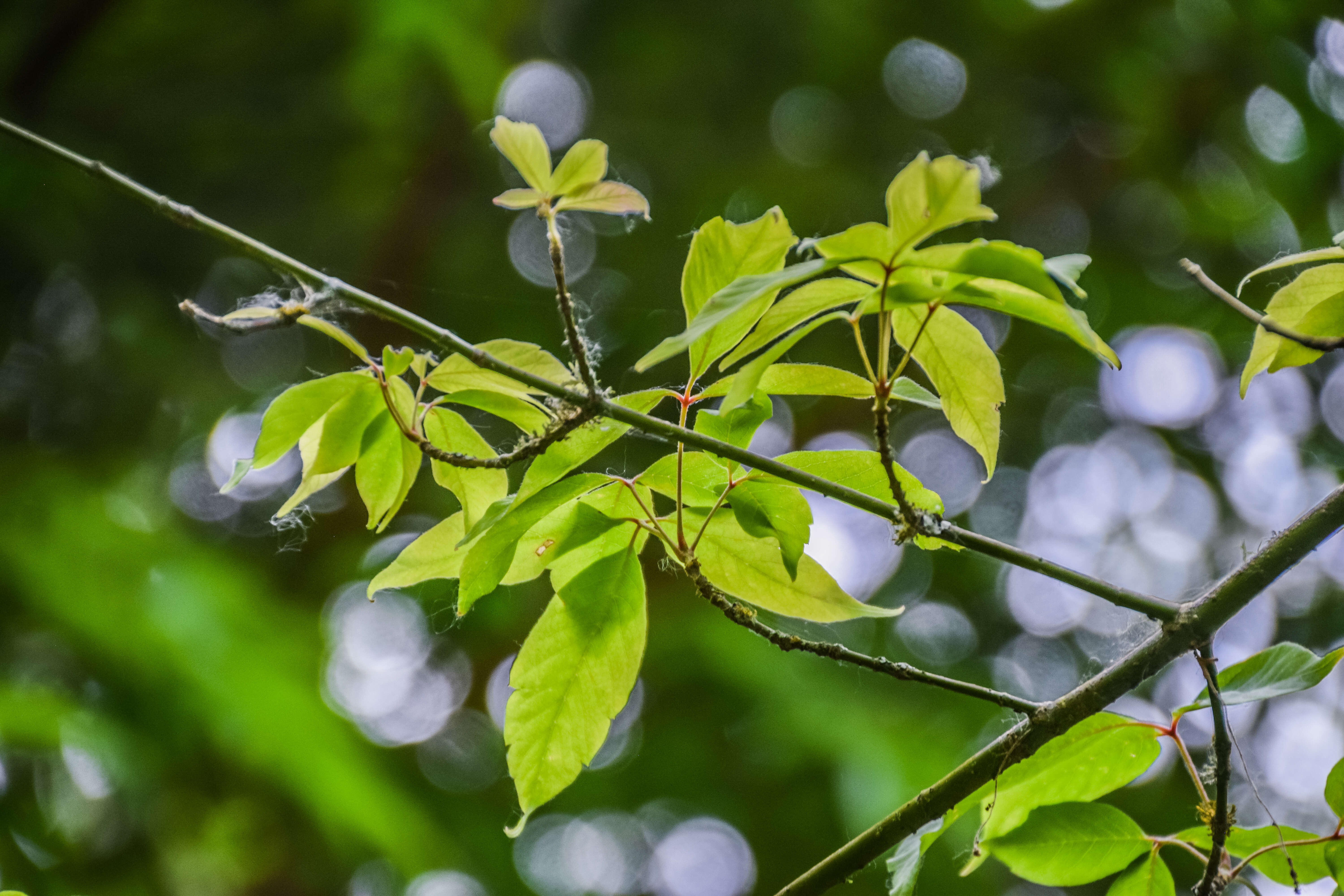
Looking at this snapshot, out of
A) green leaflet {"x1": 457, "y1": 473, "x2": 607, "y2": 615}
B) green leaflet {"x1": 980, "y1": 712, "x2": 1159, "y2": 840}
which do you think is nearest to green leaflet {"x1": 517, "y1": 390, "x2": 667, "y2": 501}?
green leaflet {"x1": 457, "y1": 473, "x2": 607, "y2": 615}

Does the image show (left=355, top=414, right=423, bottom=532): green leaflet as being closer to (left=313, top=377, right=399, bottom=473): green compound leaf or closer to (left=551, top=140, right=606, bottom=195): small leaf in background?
(left=313, top=377, right=399, bottom=473): green compound leaf

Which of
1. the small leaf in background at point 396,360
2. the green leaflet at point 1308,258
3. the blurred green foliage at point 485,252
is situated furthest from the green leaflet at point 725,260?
the blurred green foliage at point 485,252

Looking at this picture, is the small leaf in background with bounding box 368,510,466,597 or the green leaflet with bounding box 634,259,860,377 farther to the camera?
the small leaf in background with bounding box 368,510,466,597

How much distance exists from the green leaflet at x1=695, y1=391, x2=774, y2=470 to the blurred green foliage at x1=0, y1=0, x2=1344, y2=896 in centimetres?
92

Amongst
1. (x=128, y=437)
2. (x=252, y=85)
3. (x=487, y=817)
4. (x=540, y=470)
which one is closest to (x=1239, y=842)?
(x=540, y=470)

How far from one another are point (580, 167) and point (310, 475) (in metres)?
0.19

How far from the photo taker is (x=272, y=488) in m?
1.68

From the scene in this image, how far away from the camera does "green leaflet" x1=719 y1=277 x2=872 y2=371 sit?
1.11 feet

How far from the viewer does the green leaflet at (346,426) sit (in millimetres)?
358

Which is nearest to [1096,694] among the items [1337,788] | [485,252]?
[1337,788]

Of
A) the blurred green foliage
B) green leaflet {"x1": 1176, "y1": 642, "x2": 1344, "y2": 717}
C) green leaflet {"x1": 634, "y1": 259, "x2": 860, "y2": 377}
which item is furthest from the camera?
the blurred green foliage

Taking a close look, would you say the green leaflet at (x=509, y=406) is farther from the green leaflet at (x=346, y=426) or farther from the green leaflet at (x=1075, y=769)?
the green leaflet at (x=1075, y=769)

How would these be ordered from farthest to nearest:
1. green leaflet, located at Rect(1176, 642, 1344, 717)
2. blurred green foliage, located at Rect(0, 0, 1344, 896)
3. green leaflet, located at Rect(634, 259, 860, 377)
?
blurred green foliage, located at Rect(0, 0, 1344, 896) < green leaflet, located at Rect(1176, 642, 1344, 717) < green leaflet, located at Rect(634, 259, 860, 377)

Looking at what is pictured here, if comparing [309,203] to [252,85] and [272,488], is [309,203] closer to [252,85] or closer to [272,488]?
[252,85]
